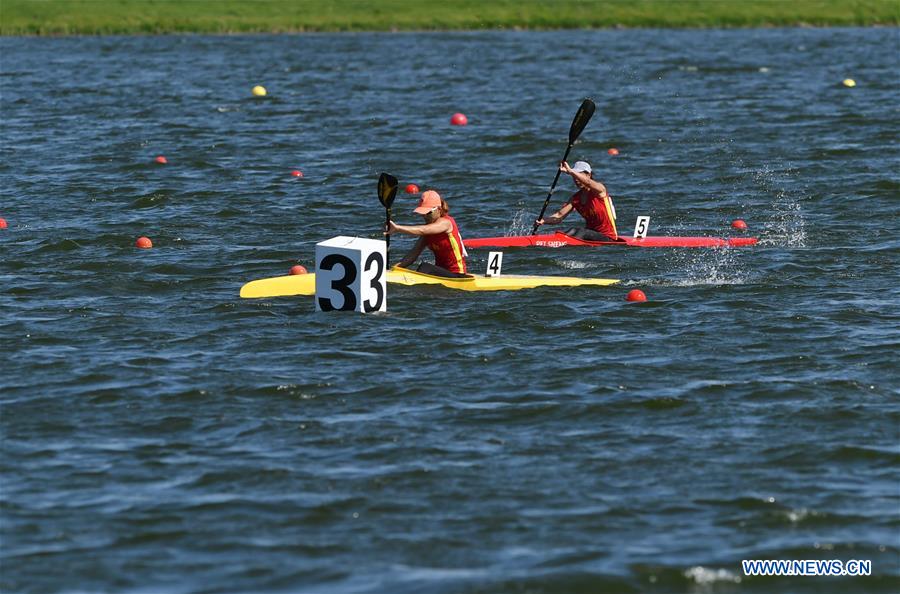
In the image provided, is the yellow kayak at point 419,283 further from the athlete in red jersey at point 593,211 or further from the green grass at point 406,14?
the green grass at point 406,14

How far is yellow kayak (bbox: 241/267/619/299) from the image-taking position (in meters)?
17.5

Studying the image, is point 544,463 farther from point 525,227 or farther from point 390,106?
point 390,106

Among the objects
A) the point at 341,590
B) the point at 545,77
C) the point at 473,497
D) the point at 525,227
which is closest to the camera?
the point at 341,590

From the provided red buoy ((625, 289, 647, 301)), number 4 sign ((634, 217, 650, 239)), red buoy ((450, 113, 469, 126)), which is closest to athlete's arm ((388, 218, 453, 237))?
red buoy ((625, 289, 647, 301))

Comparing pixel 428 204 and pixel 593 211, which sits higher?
pixel 428 204

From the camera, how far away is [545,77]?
44.4m

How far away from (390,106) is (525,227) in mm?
15636

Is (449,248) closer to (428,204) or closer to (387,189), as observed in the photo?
(428,204)

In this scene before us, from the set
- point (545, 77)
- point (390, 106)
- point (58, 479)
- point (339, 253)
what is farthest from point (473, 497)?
point (545, 77)

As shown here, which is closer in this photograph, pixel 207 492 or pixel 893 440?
pixel 207 492

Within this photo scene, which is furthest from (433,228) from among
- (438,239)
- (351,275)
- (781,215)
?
(781,215)

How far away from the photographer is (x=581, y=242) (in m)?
21.1

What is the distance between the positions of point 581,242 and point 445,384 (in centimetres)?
762

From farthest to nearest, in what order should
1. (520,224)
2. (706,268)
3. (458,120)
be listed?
(458,120)
(520,224)
(706,268)
